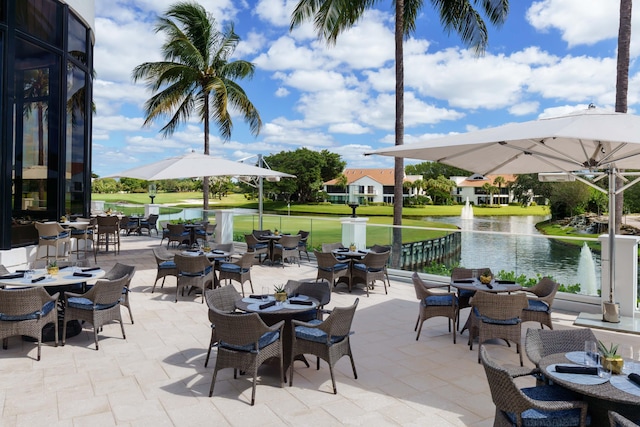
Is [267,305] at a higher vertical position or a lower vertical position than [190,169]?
lower

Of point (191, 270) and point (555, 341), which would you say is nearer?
point (555, 341)

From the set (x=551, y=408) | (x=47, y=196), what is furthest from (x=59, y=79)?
(x=551, y=408)

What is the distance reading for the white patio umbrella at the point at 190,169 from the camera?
10.6 m

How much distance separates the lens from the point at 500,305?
17.7ft

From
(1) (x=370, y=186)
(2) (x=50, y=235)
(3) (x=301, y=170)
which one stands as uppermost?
(3) (x=301, y=170)

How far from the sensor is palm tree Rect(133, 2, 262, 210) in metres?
19.7

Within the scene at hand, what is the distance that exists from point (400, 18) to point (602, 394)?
40.5 feet

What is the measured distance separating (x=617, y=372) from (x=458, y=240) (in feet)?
21.8

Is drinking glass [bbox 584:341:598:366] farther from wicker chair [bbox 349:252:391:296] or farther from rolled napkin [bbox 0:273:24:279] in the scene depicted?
rolled napkin [bbox 0:273:24:279]

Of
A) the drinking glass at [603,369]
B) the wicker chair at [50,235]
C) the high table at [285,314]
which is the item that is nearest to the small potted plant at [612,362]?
the drinking glass at [603,369]

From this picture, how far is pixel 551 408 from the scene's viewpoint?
2.97m

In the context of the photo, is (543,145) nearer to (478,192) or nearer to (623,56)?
(623,56)

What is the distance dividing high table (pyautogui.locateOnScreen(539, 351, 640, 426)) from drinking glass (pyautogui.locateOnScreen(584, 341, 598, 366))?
0.87 ft

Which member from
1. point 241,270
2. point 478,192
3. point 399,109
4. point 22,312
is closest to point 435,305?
point 241,270
